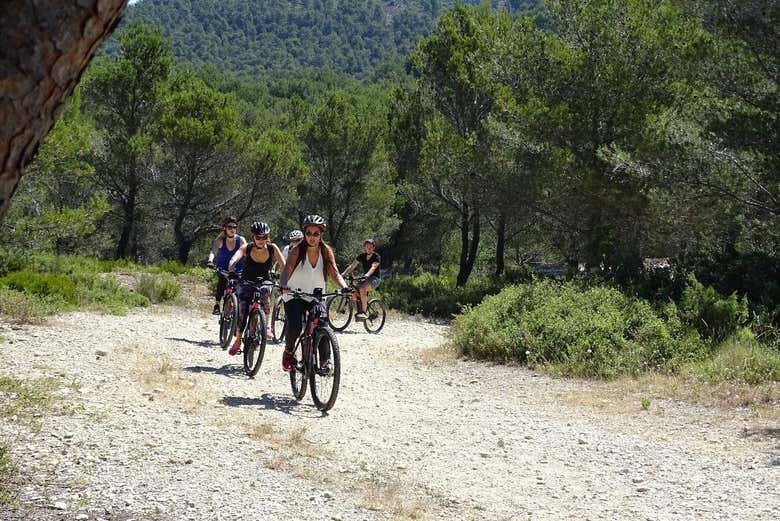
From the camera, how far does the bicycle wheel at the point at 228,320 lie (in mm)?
10211

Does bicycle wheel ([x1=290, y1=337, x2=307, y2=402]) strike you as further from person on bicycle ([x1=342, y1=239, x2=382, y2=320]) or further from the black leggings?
person on bicycle ([x1=342, y1=239, x2=382, y2=320])

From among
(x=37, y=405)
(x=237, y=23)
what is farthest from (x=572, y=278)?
(x=237, y=23)

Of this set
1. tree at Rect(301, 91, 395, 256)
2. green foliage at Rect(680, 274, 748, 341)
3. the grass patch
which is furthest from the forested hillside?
the grass patch

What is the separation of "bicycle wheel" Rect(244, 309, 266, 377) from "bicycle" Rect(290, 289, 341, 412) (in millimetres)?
1298

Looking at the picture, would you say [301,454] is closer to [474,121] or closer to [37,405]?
[37,405]

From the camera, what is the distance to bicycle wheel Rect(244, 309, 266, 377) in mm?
8914

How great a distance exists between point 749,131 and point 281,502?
12012mm

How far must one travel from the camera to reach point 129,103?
29344 millimetres

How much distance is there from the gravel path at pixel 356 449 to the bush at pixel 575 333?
830mm

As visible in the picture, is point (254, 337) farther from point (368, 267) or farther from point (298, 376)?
point (368, 267)

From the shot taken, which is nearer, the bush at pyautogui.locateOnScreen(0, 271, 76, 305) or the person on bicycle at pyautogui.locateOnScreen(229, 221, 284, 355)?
the person on bicycle at pyautogui.locateOnScreen(229, 221, 284, 355)

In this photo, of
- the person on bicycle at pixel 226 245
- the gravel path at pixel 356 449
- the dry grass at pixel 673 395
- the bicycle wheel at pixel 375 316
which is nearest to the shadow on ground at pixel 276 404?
the gravel path at pixel 356 449

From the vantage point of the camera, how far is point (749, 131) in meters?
13.8

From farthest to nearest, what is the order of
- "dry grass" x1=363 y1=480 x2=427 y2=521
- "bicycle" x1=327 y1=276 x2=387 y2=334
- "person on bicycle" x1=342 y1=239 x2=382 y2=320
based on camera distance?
"bicycle" x1=327 y1=276 x2=387 y2=334, "person on bicycle" x1=342 y1=239 x2=382 y2=320, "dry grass" x1=363 y1=480 x2=427 y2=521
